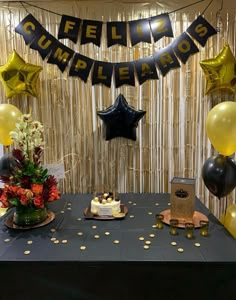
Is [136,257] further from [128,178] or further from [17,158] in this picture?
[128,178]

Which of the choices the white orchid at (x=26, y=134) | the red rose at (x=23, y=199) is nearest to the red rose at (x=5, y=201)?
the red rose at (x=23, y=199)

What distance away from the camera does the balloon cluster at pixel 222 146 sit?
6.04ft

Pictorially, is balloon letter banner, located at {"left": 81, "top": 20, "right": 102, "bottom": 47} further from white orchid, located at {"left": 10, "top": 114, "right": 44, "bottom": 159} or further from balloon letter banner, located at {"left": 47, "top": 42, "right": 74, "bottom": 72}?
white orchid, located at {"left": 10, "top": 114, "right": 44, "bottom": 159}

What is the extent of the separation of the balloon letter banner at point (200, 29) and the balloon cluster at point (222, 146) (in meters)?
0.80

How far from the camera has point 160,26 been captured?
7.70ft

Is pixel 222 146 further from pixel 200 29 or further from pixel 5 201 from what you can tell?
pixel 5 201

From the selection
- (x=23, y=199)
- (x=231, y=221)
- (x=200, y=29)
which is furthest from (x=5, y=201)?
(x=200, y=29)

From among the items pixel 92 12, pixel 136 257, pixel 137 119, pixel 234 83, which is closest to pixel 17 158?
pixel 136 257

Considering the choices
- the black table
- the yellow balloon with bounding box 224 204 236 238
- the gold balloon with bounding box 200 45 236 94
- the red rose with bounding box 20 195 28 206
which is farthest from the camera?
the gold balloon with bounding box 200 45 236 94

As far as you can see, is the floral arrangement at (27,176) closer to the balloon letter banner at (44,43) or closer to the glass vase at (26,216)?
the glass vase at (26,216)

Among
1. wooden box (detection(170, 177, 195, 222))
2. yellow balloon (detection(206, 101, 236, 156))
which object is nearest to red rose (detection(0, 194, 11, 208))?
wooden box (detection(170, 177, 195, 222))

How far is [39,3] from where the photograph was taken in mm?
2383

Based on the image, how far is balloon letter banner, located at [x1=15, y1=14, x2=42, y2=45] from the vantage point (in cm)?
238

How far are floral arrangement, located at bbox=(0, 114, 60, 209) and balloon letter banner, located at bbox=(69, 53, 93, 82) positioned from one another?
0.90 metres
